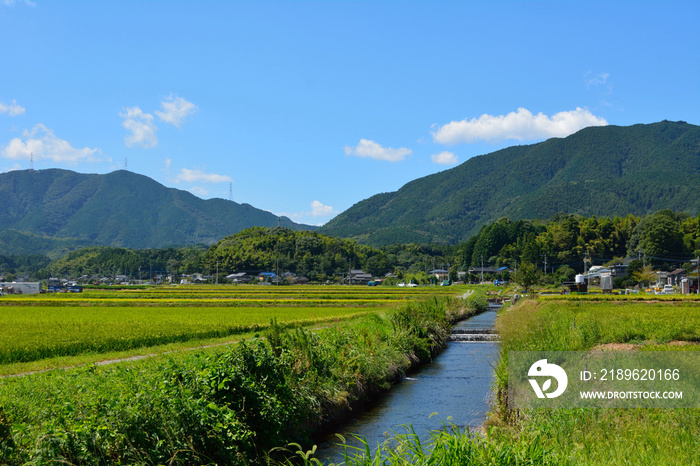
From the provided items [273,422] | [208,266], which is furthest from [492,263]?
[273,422]

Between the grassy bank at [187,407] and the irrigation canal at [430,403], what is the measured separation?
2.34 feet

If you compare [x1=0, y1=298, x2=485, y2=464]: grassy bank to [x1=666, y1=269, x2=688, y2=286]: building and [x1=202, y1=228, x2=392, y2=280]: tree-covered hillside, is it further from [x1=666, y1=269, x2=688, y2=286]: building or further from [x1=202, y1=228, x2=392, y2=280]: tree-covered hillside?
[x1=202, y1=228, x2=392, y2=280]: tree-covered hillside

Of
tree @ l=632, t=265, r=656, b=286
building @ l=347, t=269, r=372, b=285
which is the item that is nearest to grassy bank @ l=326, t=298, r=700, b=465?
tree @ l=632, t=265, r=656, b=286

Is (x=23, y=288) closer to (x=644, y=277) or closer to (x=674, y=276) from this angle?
(x=644, y=277)

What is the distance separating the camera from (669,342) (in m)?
17.3

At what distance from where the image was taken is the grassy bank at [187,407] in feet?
23.5

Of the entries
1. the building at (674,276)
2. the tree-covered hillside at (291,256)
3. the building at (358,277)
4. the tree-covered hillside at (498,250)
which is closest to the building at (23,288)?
the tree-covered hillside at (498,250)

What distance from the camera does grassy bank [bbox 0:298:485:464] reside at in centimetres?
718

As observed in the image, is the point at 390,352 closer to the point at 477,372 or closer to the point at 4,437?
the point at 477,372

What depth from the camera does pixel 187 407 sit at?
8289mm

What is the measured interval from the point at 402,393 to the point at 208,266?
502 feet

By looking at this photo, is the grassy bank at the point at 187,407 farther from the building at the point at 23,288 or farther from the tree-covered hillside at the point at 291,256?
the tree-covered hillside at the point at 291,256

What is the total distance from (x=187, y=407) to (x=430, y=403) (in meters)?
8.60

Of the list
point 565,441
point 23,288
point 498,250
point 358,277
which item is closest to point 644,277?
point 498,250
